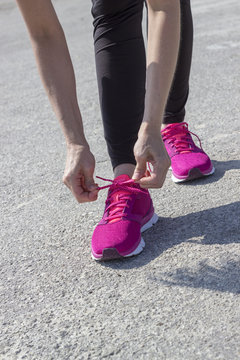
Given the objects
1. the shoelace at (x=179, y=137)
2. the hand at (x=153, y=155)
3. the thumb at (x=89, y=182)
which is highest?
the hand at (x=153, y=155)

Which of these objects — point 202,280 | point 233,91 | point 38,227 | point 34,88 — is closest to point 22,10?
point 38,227

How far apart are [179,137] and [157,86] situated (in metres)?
0.74

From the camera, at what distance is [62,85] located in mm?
Answer: 1688

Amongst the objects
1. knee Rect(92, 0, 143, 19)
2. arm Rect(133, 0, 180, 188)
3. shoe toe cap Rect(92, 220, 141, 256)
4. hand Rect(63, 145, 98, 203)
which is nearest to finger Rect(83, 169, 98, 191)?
hand Rect(63, 145, 98, 203)

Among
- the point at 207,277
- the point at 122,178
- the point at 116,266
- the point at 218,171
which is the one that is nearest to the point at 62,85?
the point at 122,178

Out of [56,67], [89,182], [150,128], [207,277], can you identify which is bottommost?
[207,277]

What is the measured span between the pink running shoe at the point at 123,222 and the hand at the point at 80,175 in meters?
0.19

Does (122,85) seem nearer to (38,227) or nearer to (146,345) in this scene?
(38,227)

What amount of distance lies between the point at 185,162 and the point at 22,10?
876mm

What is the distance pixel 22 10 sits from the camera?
165cm

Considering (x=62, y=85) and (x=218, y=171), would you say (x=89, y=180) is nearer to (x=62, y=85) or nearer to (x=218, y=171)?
(x=62, y=85)

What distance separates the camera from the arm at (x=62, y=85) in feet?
5.25

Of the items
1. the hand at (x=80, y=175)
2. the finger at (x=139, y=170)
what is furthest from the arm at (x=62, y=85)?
the finger at (x=139, y=170)

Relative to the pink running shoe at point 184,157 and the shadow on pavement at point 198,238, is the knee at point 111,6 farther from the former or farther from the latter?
the shadow on pavement at point 198,238
